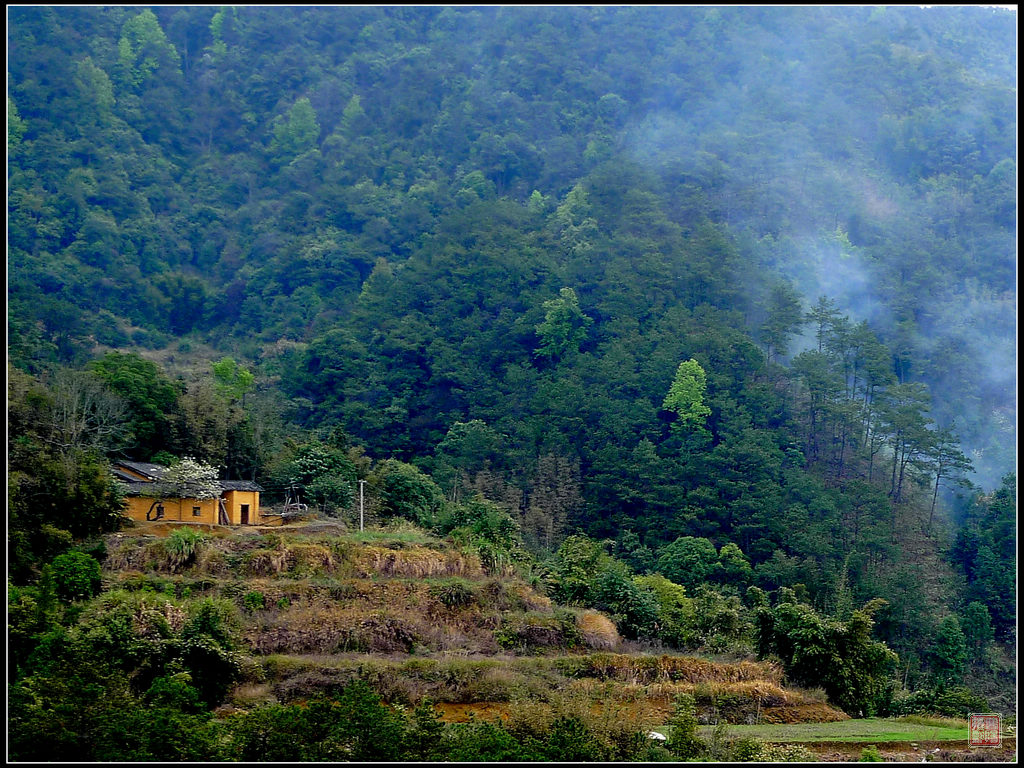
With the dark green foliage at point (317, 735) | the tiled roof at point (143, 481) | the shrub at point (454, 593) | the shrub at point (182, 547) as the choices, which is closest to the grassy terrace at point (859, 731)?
the dark green foliage at point (317, 735)

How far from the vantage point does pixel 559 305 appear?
64.4 meters

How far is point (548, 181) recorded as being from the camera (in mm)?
87438

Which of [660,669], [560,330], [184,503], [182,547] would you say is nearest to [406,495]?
[184,503]

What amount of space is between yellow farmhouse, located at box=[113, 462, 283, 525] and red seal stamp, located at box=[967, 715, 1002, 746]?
20482 millimetres

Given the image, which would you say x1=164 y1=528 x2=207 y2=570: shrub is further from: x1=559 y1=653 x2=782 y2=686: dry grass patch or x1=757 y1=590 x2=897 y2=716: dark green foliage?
x1=757 y1=590 x2=897 y2=716: dark green foliage

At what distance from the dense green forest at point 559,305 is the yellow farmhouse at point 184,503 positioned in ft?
5.03

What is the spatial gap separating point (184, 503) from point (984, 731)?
884 inches

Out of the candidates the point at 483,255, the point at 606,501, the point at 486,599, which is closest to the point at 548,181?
the point at 483,255

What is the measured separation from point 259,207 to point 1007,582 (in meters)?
62.1

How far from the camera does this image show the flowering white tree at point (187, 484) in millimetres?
34969

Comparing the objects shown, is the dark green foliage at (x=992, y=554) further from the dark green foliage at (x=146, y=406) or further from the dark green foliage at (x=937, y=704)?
the dark green foliage at (x=146, y=406)

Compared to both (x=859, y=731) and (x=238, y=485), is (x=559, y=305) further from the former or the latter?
(x=859, y=731)

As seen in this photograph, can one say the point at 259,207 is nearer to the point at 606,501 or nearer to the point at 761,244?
the point at 761,244

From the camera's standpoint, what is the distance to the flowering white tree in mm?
34969
